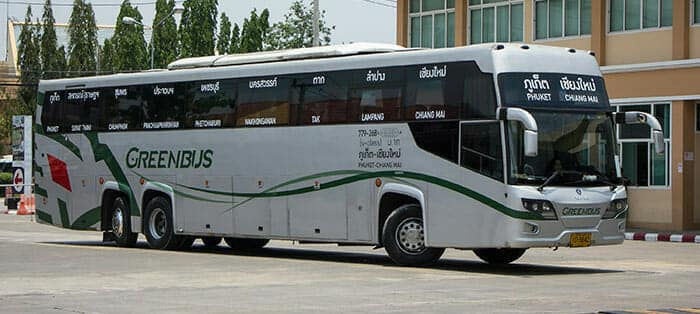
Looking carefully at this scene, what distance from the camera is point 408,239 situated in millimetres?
21078

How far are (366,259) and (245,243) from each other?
3896 mm

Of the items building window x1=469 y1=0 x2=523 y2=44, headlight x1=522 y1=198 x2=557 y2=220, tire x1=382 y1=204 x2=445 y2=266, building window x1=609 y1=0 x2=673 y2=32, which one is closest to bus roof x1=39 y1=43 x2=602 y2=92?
headlight x1=522 y1=198 x2=557 y2=220

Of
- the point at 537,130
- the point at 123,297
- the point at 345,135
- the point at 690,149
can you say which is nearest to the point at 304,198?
the point at 345,135

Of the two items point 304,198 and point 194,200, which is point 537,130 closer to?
point 304,198

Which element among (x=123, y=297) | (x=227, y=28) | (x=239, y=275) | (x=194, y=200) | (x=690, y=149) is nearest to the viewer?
(x=123, y=297)

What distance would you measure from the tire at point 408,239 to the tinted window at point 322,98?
2.01 m

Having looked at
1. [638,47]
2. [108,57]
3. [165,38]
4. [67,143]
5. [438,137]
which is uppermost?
[165,38]

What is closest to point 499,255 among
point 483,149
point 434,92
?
point 483,149

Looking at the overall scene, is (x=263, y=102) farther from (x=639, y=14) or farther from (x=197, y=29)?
(x=197, y=29)

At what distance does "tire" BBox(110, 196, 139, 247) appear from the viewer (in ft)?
87.7

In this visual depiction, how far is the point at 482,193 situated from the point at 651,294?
4.11 m

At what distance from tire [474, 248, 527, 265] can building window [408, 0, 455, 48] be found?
21940mm

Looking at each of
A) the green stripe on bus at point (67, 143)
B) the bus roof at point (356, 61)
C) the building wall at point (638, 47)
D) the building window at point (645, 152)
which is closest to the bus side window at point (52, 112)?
the green stripe on bus at point (67, 143)

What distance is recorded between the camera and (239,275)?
19.3m
